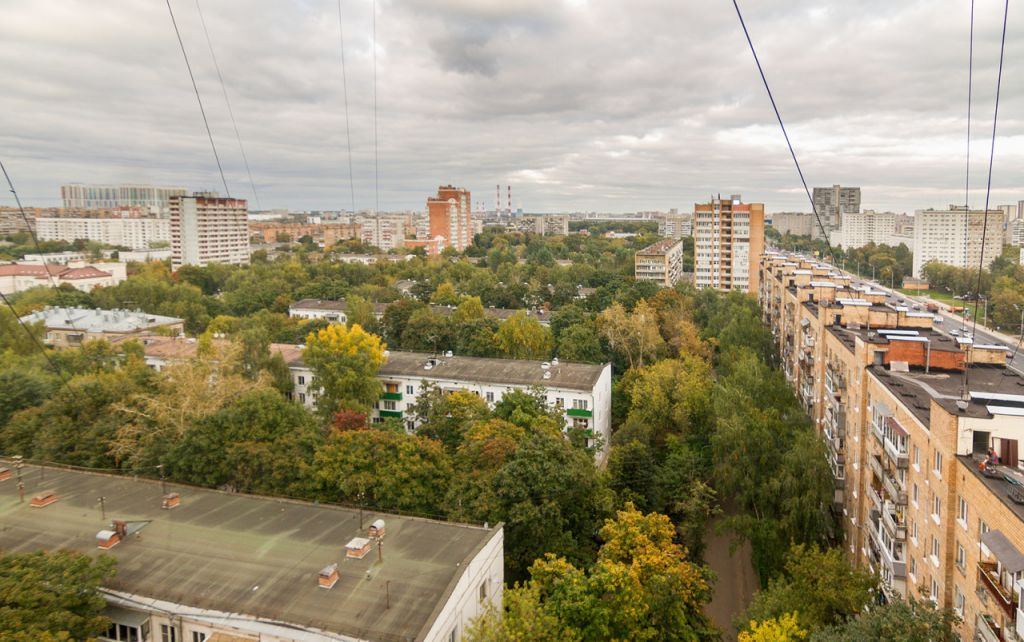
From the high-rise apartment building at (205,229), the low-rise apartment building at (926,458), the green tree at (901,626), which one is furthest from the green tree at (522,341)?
the high-rise apartment building at (205,229)

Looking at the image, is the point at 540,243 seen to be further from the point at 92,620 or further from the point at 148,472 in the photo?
the point at 92,620

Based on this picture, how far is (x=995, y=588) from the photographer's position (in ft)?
27.2

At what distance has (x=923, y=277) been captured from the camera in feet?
241

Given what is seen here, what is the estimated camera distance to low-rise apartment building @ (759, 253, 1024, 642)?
8742mm

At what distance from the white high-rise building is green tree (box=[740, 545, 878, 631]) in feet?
385

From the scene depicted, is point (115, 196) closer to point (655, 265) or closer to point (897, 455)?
point (655, 265)

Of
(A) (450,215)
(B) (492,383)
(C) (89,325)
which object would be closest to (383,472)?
(B) (492,383)

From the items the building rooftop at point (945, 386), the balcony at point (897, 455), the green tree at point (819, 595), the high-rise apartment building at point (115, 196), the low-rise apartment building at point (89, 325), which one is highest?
the high-rise apartment building at point (115, 196)

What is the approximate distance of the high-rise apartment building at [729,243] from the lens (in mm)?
59750

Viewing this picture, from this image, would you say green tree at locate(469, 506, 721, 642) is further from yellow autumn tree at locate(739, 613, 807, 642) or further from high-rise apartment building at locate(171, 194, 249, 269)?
→ high-rise apartment building at locate(171, 194, 249, 269)

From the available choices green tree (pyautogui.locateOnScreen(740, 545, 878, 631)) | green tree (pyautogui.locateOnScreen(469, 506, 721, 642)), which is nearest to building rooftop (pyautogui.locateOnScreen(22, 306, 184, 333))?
green tree (pyautogui.locateOnScreen(469, 506, 721, 642))

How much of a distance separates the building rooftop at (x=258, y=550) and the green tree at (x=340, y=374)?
8.78 metres

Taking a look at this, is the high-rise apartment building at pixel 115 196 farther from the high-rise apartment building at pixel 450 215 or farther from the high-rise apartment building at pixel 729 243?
the high-rise apartment building at pixel 729 243

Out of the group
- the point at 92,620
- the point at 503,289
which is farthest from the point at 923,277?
the point at 92,620
